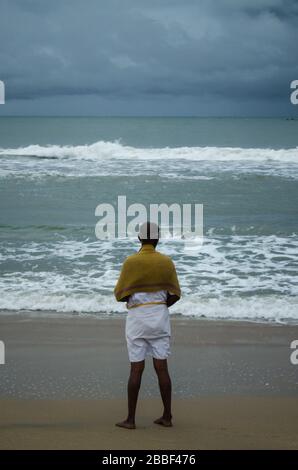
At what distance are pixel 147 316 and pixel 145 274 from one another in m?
0.30

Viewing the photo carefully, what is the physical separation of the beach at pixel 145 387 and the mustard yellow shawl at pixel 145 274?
1019 millimetres

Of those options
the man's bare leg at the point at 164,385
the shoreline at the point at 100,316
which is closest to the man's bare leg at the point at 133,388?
the man's bare leg at the point at 164,385

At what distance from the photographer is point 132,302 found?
385 cm

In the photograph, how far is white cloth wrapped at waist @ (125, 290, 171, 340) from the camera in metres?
3.80

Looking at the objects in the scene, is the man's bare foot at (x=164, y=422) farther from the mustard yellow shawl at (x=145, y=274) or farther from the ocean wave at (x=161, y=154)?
the ocean wave at (x=161, y=154)

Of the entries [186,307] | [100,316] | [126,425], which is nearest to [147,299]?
[126,425]

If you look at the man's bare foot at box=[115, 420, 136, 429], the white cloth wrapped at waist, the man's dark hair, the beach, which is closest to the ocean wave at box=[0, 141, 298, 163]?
the beach

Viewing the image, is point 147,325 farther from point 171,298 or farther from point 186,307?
point 186,307

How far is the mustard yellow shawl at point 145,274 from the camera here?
382cm
